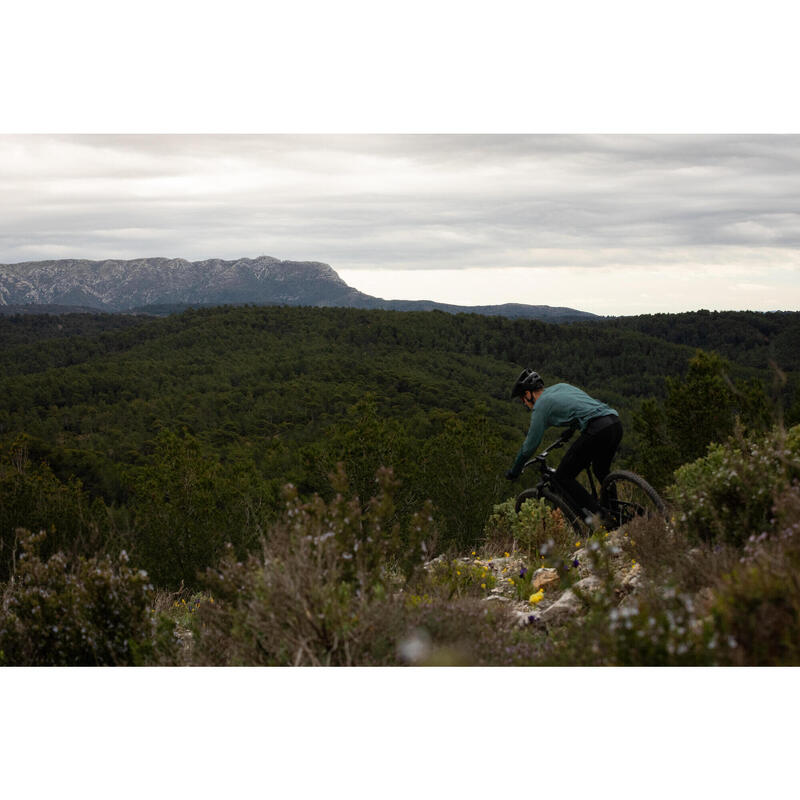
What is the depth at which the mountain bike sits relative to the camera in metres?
4.60

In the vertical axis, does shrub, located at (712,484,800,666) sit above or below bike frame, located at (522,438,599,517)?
above

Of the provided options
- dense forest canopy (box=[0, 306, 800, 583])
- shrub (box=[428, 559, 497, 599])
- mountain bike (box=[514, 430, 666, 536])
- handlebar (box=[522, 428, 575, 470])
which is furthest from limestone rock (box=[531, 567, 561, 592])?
dense forest canopy (box=[0, 306, 800, 583])

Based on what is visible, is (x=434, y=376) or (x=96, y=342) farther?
(x=96, y=342)

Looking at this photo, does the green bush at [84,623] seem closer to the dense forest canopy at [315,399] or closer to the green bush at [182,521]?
the dense forest canopy at [315,399]

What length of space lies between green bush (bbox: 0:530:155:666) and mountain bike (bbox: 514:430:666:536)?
2.74m

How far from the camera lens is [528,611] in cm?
400

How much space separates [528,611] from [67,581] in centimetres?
256

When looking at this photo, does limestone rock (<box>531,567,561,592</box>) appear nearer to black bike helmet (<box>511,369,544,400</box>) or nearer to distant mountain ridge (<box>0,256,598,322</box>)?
black bike helmet (<box>511,369,544,400</box>)

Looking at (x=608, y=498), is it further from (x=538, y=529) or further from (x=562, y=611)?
(x=562, y=611)

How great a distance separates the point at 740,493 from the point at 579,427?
4.80ft

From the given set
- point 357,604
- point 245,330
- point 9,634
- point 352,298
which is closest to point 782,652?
point 357,604

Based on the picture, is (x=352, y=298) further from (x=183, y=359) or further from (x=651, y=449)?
(x=651, y=449)

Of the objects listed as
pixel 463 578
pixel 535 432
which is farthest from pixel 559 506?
pixel 463 578

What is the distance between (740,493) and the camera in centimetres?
343
